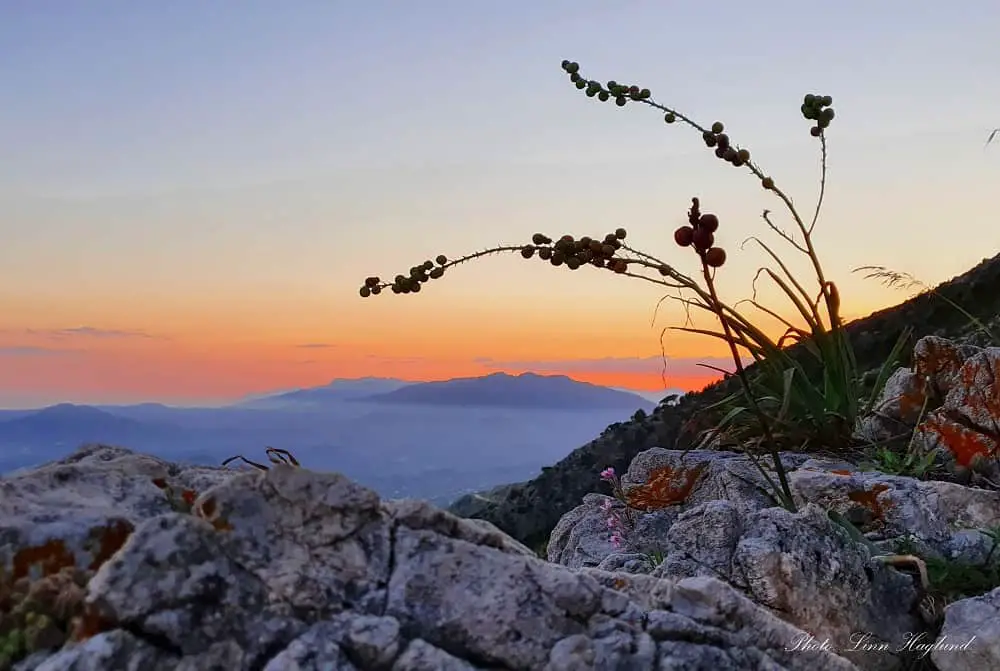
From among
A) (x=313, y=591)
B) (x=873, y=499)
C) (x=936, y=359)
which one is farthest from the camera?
(x=936, y=359)

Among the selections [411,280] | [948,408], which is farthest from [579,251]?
[948,408]

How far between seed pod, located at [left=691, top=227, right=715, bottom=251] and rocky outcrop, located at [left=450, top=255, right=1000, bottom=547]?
326 inches

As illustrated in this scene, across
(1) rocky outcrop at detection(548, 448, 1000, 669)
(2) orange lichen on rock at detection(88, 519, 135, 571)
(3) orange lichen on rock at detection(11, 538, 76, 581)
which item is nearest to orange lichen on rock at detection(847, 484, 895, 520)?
(1) rocky outcrop at detection(548, 448, 1000, 669)

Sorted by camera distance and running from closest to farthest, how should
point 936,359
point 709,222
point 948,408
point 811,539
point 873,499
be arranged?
1. point 811,539
2. point 709,222
3. point 873,499
4. point 948,408
5. point 936,359

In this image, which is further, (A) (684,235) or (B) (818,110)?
(B) (818,110)

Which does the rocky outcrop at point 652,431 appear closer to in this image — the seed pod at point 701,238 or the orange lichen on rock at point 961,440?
the orange lichen on rock at point 961,440

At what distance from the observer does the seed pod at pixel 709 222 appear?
17.0ft

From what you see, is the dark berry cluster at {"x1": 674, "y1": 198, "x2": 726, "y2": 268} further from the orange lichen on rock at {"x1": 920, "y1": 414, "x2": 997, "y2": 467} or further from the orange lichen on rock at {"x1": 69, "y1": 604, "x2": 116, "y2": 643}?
the orange lichen on rock at {"x1": 69, "y1": 604, "x2": 116, "y2": 643}

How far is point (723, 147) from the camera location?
290 inches

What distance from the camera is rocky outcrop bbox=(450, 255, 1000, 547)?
15195 mm

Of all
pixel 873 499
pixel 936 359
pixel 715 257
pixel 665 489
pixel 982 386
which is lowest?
pixel 665 489

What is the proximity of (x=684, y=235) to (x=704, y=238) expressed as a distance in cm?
12

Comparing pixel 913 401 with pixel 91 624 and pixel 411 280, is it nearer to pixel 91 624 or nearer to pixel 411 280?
pixel 411 280

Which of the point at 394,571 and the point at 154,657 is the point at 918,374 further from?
the point at 154,657
